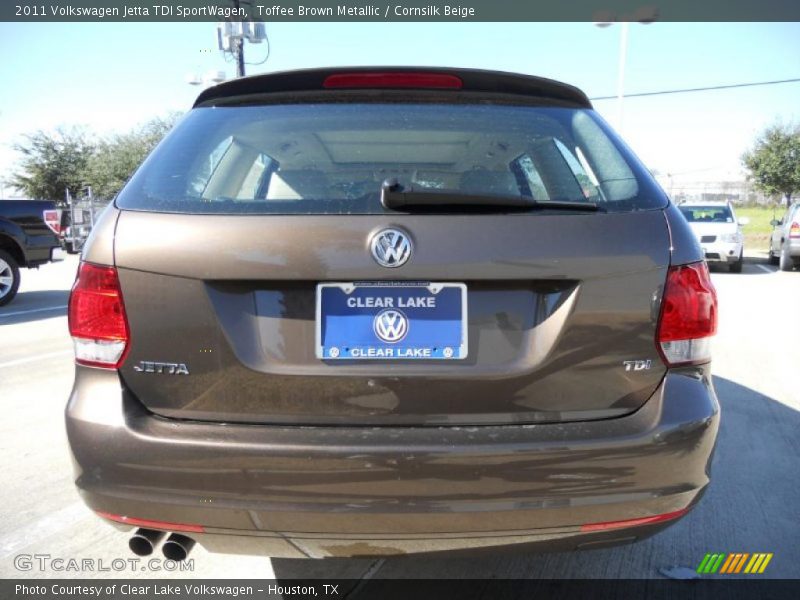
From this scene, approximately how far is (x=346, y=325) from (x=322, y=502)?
0.46m

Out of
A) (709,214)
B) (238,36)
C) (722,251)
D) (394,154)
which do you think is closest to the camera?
(394,154)

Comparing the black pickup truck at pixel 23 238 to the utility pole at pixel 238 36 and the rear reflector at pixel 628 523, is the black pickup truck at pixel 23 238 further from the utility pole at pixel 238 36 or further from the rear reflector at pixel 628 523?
the utility pole at pixel 238 36

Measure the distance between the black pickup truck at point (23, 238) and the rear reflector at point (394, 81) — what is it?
29.8 feet

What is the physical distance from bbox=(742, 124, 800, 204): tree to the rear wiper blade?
1267 inches

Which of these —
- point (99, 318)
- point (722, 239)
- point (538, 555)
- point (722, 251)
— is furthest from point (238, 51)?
point (538, 555)

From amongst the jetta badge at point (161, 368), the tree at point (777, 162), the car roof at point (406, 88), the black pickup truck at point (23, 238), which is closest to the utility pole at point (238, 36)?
the black pickup truck at point (23, 238)

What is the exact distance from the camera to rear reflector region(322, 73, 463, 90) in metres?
2.05

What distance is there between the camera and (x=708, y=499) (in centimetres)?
301

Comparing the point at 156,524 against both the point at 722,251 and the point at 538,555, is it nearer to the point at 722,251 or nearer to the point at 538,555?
the point at 538,555

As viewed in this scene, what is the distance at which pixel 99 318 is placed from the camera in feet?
5.84

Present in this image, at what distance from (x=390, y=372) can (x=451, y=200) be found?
489mm

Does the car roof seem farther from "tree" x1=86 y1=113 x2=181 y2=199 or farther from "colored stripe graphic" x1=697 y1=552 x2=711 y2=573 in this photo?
"tree" x1=86 y1=113 x2=181 y2=199

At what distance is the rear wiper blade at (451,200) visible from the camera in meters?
1.69

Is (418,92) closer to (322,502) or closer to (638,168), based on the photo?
(638,168)
